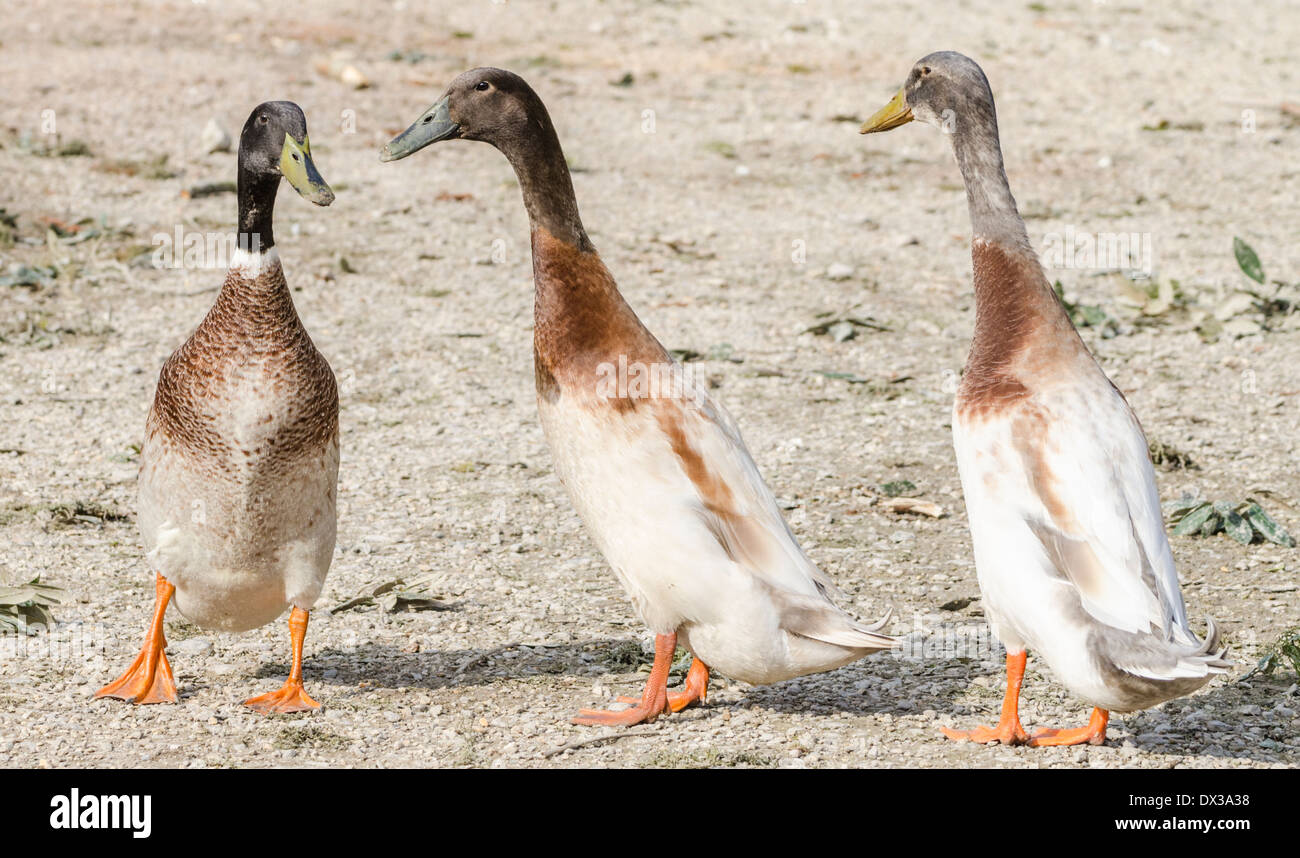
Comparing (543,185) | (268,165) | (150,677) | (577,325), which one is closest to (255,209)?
(268,165)

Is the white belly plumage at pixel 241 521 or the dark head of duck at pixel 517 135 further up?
the dark head of duck at pixel 517 135

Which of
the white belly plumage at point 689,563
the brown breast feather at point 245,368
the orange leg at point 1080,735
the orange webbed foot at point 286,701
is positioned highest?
the brown breast feather at point 245,368

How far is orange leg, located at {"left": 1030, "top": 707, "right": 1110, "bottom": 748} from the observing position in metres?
4.66

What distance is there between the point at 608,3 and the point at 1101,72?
19.2 ft

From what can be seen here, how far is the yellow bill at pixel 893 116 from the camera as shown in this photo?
5.41 meters

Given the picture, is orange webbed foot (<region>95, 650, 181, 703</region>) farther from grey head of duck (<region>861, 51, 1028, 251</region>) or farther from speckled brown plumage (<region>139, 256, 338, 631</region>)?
grey head of duck (<region>861, 51, 1028, 251</region>)

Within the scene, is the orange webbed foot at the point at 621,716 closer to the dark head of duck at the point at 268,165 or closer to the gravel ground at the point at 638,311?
the gravel ground at the point at 638,311

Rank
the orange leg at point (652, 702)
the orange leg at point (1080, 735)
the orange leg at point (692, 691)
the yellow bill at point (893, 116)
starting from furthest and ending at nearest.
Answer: the yellow bill at point (893, 116) → the orange leg at point (692, 691) → the orange leg at point (652, 702) → the orange leg at point (1080, 735)

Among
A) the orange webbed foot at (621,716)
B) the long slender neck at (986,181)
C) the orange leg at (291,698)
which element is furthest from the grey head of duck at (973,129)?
the orange leg at (291,698)

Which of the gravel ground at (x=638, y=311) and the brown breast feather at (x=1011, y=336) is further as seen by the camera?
the gravel ground at (x=638, y=311)

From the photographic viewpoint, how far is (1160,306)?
380 inches

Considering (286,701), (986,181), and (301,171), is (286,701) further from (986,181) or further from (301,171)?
(986,181)

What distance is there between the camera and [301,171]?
4875mm

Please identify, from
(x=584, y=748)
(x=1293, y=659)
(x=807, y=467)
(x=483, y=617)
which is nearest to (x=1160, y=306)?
(x=807, y=467)
